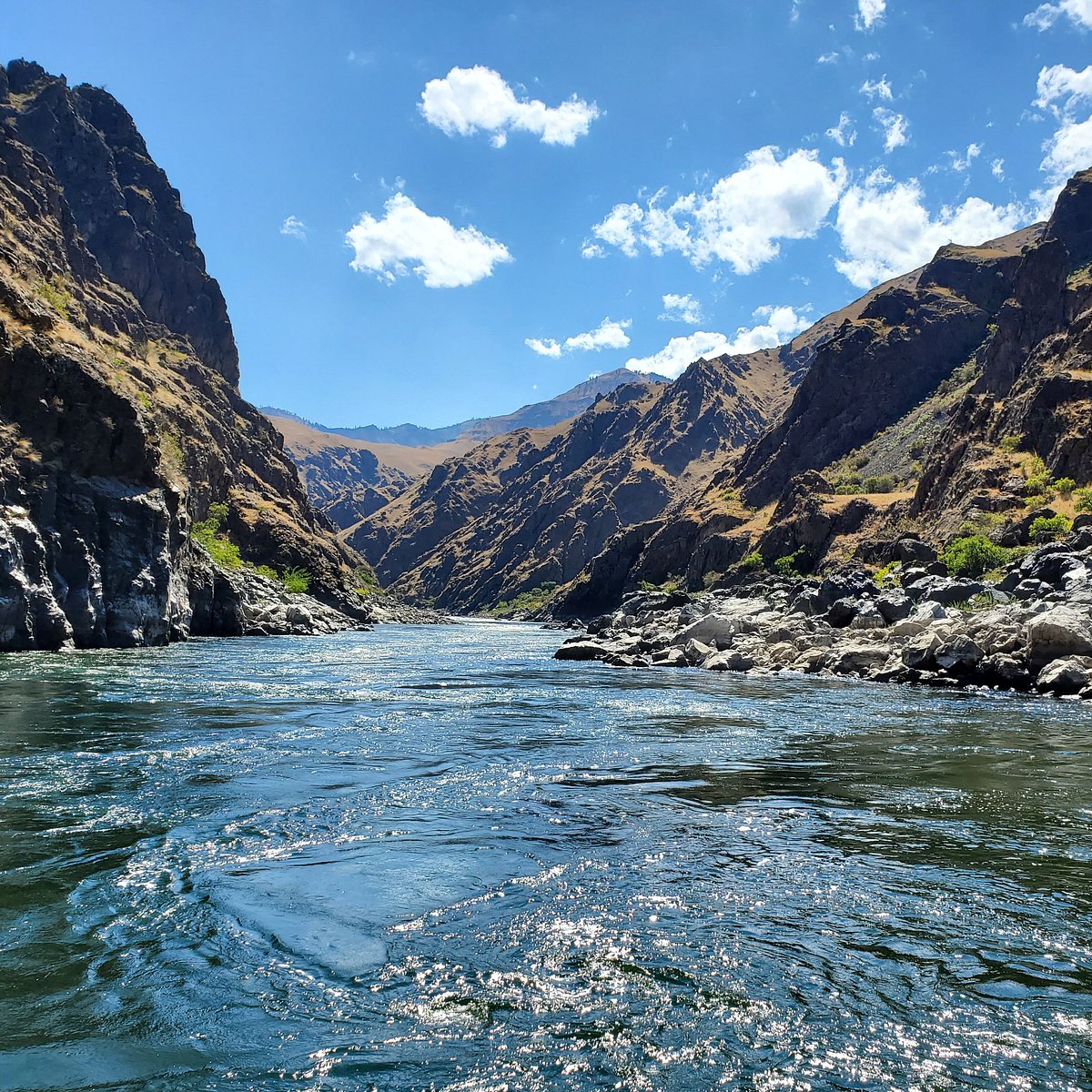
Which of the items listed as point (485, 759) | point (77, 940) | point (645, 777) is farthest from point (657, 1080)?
point (485, 759)

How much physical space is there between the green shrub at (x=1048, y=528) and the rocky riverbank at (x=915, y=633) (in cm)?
697

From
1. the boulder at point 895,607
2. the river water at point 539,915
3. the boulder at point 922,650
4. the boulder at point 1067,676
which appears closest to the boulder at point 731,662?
the boulder at point 922,650

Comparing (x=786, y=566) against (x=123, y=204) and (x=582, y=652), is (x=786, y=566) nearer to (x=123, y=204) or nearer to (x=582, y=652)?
(x=582, y=652)

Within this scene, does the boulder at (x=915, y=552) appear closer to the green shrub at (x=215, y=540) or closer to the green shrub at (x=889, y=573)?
the green shrub at (x=889, y=573)

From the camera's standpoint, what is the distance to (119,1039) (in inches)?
224

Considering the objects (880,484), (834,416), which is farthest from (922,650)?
(834,416)

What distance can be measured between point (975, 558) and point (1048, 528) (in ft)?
22.7

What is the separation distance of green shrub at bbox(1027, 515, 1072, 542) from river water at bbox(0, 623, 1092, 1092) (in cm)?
5226

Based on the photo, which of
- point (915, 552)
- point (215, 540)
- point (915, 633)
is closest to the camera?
point (915, 633)

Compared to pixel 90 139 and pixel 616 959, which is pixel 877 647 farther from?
pixel 90 139

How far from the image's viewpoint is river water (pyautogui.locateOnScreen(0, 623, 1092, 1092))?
565 centimetres

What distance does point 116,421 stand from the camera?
51.7 metres

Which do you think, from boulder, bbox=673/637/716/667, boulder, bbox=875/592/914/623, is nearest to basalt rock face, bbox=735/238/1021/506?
boulder, bbox=875/592/914/623

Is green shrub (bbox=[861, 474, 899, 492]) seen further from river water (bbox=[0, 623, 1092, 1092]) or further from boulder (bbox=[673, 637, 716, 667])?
river water (bbox=[0, 623, 1092, 1092])
